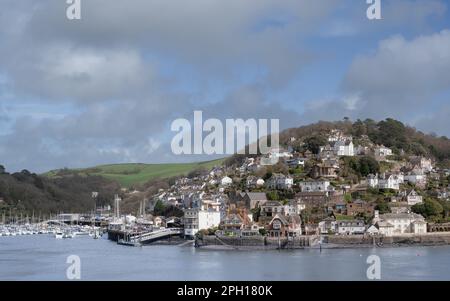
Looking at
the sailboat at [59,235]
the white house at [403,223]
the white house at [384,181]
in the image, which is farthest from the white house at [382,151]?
the sailboat at [59,235]

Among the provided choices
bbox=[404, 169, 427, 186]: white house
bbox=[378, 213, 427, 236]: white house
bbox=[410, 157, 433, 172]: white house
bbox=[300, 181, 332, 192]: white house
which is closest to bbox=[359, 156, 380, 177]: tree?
bbox=[404, 169, 427, 186]: white house

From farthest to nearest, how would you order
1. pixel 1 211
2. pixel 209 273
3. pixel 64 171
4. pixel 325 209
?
pixel 64 171 < pixel 1 211 < pixel 325 209 < pixel 209 273

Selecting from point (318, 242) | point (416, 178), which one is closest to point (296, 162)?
point (416, 178)

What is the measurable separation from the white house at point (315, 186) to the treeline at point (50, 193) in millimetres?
29609

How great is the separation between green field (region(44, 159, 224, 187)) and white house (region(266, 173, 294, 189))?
21.9 metres

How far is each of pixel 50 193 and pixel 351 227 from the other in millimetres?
41539

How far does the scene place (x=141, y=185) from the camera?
218 feet

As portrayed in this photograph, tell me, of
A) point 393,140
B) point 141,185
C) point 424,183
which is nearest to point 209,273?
point 424,183

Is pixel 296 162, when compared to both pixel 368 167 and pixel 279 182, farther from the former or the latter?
pixel 368 167

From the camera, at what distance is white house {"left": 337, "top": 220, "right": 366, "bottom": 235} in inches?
1225

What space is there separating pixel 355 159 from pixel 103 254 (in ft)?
59.9

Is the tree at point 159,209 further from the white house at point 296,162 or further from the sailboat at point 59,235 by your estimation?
the white house at point 296,162

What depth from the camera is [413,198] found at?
1398 inches

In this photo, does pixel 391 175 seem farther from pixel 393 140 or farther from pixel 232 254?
pixel 232 254
